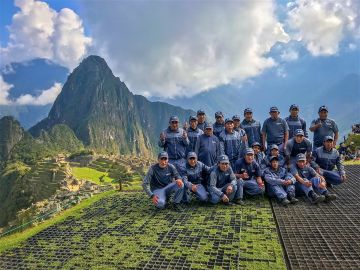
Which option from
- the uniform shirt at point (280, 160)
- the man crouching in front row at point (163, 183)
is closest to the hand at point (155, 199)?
the man crouching in front row at point (163, 183)

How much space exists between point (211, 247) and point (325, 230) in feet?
6.67

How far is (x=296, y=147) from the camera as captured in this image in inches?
353

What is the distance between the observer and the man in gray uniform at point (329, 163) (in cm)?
876

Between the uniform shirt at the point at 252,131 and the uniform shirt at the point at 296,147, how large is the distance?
1.15 meters

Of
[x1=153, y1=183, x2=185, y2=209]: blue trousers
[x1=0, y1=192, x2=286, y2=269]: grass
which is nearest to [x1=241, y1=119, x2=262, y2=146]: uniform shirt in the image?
[x1=0, y1=192, x2=286, y2=269]: grass

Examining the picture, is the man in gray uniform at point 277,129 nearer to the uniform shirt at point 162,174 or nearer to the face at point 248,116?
the face at point 248,116

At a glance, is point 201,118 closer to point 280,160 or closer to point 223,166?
point 223,166

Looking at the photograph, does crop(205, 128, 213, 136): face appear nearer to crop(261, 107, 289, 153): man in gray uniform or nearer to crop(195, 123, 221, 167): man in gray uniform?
crop(195, 123, 221, 167): man in gray uniform

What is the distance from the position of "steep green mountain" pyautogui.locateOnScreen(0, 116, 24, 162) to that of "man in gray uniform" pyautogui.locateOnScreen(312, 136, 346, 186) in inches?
5882

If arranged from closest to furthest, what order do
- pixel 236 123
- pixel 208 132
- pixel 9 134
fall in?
1. pixel 208 132
2. pixel 236 123
3. pixel 9 134

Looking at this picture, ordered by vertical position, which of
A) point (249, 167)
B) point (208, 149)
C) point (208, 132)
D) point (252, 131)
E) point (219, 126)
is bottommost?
point (249, 167)

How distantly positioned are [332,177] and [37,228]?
22.3 feet

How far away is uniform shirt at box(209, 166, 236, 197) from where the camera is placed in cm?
811

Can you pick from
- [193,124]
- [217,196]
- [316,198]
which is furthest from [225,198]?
[193,124]
